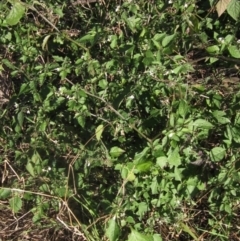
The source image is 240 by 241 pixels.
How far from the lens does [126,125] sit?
2.54 metres

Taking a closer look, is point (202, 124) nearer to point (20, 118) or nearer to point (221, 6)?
point (221, 6)

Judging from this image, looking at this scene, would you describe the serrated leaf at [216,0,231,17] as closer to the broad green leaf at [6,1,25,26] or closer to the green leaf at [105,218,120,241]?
the broad green leaf at [6,1,25,26]

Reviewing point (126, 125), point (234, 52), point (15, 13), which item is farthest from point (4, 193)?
point (234, 52)

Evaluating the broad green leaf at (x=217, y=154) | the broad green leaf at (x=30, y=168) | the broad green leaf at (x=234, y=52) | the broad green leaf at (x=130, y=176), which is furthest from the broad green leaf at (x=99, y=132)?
the broad green leaf at (x=234, y=52)

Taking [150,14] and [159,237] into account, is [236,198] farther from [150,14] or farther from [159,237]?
[150,14]

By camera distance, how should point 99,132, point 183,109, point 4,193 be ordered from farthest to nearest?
1. point 4,193
2. point 99,132
3. point 183,109

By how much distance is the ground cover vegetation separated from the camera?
251cm

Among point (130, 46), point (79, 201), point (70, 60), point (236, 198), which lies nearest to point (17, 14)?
point (70, 60)

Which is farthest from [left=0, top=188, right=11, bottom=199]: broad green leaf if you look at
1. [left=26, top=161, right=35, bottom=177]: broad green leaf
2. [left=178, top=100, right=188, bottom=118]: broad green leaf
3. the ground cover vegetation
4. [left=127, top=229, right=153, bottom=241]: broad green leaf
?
[left=178, top=100, right=188, bottom=118]: broad green leaf

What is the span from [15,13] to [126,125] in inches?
29.2

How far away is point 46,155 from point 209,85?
82 cm

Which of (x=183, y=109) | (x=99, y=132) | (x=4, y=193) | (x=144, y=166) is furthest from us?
(x=4, y=193)

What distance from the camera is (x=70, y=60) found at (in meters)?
2.92

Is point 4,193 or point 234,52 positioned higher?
point 234,52
